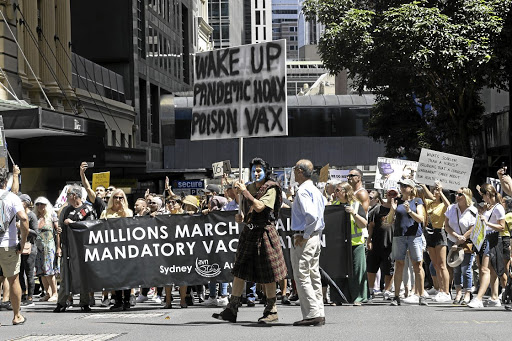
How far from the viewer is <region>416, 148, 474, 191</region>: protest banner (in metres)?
18.0

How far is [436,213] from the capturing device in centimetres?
1533

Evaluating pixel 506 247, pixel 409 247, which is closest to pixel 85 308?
pixel 409 247

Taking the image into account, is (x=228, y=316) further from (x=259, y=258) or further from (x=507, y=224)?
(x=507, y=224)

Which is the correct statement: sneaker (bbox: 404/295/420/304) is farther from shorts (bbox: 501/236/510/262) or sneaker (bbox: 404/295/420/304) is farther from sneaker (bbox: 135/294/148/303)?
sneaker (bbox: 135/294/148/303)

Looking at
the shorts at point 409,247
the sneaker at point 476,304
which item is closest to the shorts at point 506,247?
the sneaker at point 476,304

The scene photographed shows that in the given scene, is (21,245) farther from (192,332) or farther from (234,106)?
(234,106)

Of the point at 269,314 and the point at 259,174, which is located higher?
the point at 259,174

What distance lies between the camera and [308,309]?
36.6 feet

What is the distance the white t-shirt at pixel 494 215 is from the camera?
45.8 ft

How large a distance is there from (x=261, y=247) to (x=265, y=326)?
33.8 inches

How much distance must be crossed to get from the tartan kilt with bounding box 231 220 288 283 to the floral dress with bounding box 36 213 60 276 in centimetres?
559

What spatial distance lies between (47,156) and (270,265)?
1766cm

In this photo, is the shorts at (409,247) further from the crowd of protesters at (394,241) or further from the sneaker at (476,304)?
the sneaker at (476,304)

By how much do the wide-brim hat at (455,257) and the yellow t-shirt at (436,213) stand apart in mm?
885
